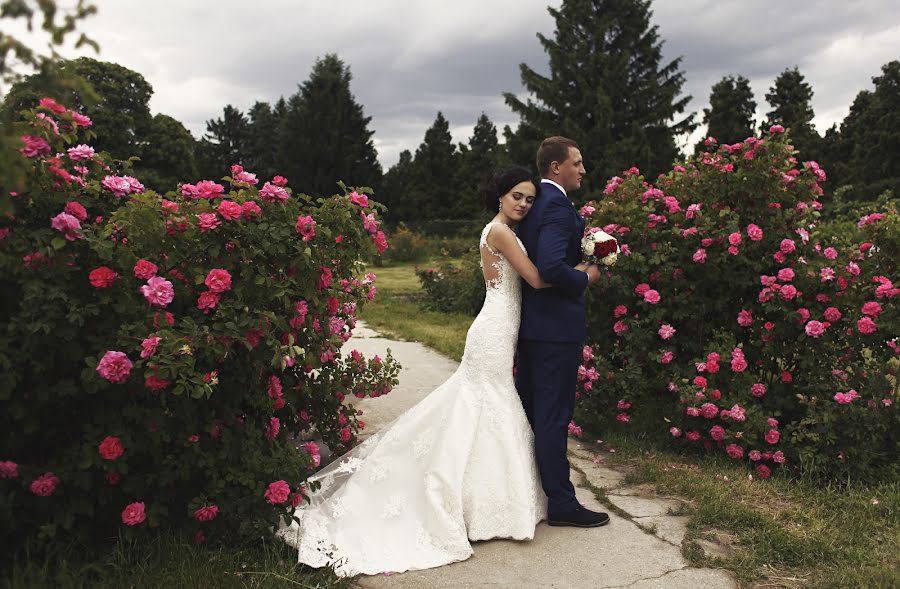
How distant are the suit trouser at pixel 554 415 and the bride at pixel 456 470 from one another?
Answer: 0.28ft

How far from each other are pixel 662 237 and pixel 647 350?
84 centimetres

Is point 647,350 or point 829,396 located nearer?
point 829,396

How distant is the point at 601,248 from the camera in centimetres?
381

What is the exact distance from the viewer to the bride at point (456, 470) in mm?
3453

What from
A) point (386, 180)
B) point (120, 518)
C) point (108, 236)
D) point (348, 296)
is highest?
point (386, 180)

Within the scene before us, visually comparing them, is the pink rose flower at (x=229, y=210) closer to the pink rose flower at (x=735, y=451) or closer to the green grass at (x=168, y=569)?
the green grass at (x=168, y=569)

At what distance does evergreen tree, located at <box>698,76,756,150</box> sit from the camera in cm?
3578

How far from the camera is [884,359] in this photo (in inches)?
185

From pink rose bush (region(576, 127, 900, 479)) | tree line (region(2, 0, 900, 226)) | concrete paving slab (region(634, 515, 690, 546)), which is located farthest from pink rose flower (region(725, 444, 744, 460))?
tree line (region(2, 0, 900, 226))

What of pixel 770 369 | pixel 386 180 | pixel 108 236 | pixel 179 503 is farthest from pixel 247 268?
pixel 386 180

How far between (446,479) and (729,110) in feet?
121

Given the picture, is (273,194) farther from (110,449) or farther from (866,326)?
(866,326)

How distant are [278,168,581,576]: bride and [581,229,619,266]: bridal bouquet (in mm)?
332

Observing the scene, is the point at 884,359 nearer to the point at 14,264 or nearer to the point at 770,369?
the point at 770,369
